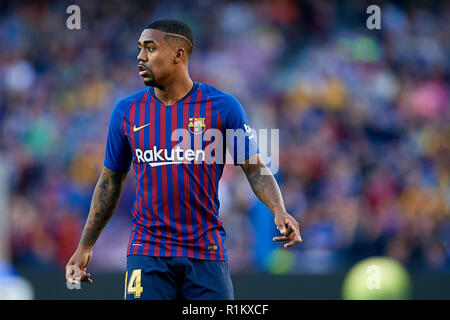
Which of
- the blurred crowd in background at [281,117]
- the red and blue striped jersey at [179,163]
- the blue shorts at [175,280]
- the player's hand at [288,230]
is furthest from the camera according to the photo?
the blurred crowd in background at [281,117]

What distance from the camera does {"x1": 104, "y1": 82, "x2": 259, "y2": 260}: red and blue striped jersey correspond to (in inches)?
169

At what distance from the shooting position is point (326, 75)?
448 inches

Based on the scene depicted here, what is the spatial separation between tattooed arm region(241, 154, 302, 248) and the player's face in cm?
74

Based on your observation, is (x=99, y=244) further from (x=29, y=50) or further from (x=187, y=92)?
(x=187, y=92)

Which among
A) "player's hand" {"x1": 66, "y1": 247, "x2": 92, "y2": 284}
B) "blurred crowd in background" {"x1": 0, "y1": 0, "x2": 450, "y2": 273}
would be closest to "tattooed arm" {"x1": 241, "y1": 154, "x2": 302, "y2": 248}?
"player's hand" {"x1": 66, "y1": 247, "x2": 92, "y2": 284}

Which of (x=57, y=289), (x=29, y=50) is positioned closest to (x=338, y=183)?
(x=57, y=289)

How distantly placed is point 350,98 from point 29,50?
5.06 m

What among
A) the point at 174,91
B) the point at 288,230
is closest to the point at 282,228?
the point at 288,230

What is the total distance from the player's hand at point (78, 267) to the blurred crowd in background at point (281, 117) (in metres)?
3.90

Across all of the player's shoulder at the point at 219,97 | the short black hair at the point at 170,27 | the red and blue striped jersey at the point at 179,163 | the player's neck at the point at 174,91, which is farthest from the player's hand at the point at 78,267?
the short black hair at the point at 170,27

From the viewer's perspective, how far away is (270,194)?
4.37 m

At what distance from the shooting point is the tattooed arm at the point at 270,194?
409cm

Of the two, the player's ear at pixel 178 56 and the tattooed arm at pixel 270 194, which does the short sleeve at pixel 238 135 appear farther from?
the player's ear at pixel 178 56

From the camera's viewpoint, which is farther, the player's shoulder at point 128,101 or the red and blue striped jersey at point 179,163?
the player's shoulder at point 128,101
